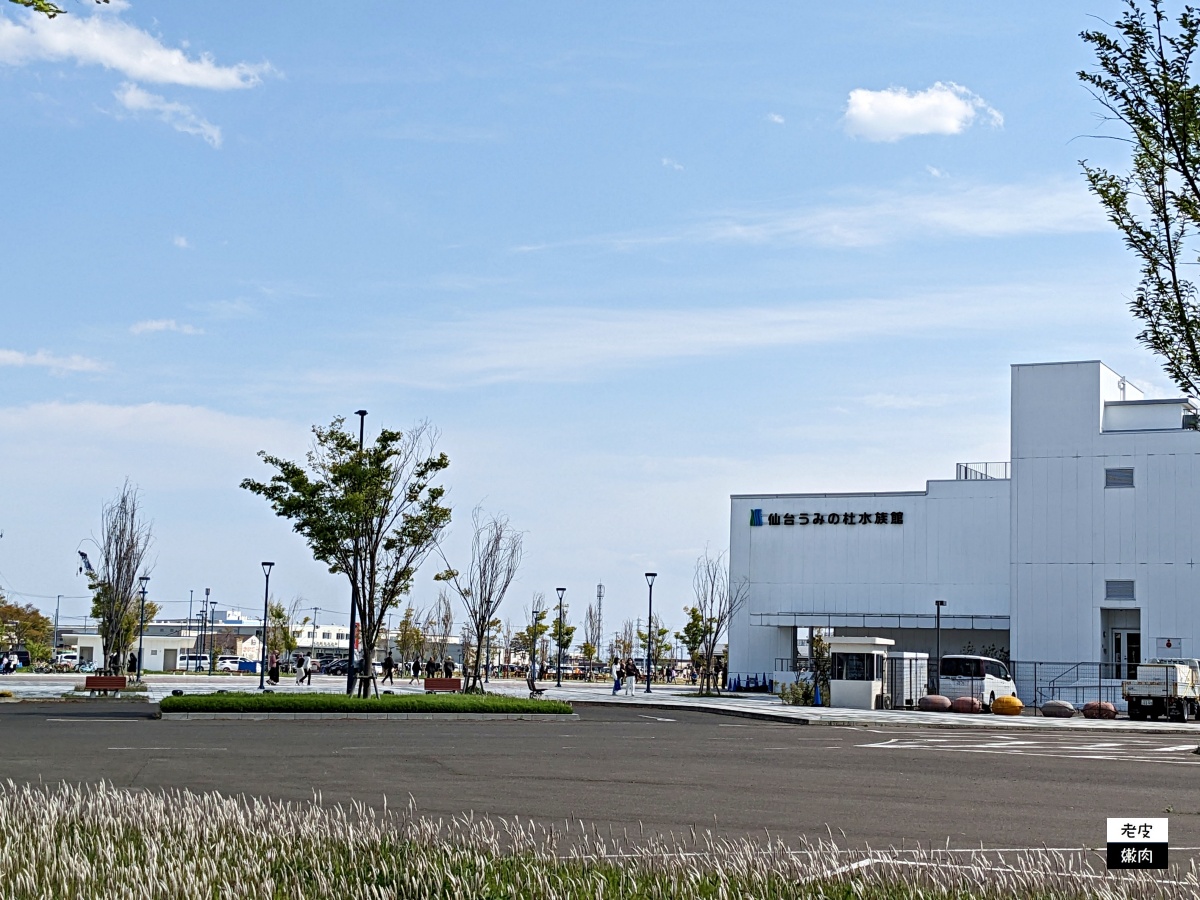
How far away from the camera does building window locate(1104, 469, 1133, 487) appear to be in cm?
5234

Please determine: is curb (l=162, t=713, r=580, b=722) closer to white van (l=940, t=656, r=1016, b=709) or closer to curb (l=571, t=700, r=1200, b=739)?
curb (l=571, t=700, r=1200, b=739)

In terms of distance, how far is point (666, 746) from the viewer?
73.5 ft

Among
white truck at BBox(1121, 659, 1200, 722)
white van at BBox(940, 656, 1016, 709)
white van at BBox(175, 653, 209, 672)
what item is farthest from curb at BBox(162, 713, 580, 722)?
white van at BBox(175, 653, 209, 672)

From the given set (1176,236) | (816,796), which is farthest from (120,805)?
(1176,236)

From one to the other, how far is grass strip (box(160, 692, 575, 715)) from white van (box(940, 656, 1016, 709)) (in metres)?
18.2

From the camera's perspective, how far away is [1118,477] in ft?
172

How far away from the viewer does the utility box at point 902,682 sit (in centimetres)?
4222

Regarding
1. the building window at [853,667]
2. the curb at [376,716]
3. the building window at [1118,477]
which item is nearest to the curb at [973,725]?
the building window at [853,667]

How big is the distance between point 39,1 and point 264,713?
80.0 ft

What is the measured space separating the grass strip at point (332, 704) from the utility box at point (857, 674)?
13.2 m

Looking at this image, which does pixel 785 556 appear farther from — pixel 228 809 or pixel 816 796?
pixel 228 809

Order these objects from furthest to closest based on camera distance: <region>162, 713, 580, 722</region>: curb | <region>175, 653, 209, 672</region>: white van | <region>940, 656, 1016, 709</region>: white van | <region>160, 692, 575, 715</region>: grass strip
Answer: <region>175, 653, 209, 672</region>: white van, <region>940, 656, 1016, 709</region>: white van, <region>160, 692, 575, 715</region>: grass strip, <region>162, 713, 580, 722</region>: curb

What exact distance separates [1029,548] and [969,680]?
1175 cm

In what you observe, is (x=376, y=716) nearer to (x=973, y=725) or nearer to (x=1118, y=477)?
(x=973, y=725)
